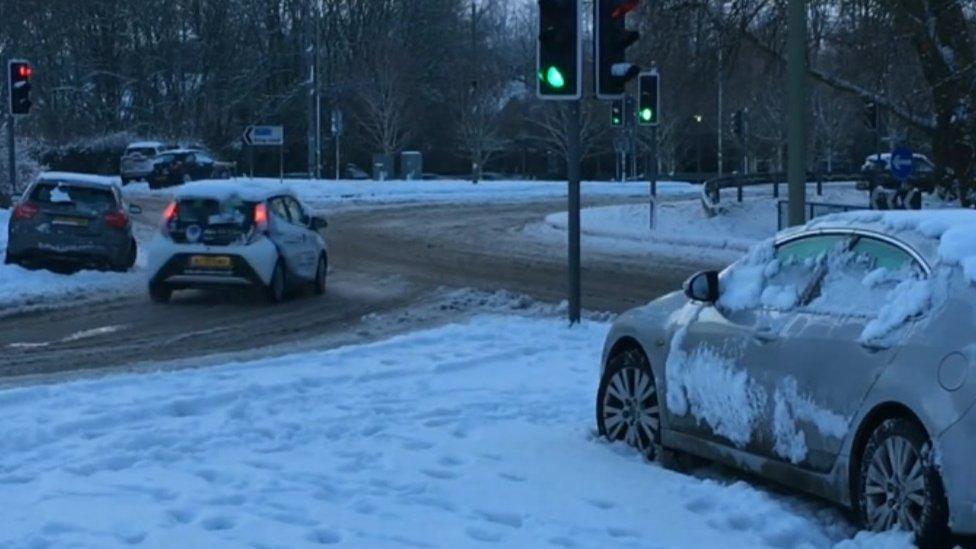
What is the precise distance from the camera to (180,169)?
57.2m

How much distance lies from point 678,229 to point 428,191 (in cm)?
2295

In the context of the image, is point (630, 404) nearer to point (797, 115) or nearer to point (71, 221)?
point (797, 115)

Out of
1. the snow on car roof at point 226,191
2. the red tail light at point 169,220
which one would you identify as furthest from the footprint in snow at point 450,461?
the red tail light at point 169,220

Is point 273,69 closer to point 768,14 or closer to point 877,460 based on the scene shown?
point 768,14

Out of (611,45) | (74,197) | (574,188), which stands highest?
(611,45)

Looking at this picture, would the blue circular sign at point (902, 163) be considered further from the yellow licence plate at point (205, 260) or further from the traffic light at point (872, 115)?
the yellow licence plate at point (205, 260)

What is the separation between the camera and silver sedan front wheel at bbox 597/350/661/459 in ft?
28.9

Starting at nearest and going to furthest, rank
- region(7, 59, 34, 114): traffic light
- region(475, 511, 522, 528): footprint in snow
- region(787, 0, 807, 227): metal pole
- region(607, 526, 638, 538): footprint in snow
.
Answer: region(607, 526, 638, 538): footprint in snow, region(475, 511, 522, 528): footprint in snow, region(787, 0, 807, 227): metal pole, region(7, 59, 34, 114): traffic light

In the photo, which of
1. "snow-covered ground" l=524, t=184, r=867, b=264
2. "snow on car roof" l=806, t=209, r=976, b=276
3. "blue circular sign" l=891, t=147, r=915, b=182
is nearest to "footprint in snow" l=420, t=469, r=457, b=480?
"snow on car roof" l=806, t=209, r=976, b=276

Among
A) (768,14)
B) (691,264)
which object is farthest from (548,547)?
(768,14)

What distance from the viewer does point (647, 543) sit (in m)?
6.80

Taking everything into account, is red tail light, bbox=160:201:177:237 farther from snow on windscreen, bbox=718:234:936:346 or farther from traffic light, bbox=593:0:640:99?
snow on windscreen, bbox=718:234:936:346

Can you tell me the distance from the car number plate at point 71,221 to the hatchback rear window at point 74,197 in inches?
6.3

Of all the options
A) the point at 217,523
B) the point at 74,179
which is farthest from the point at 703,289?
the point at 74,179
